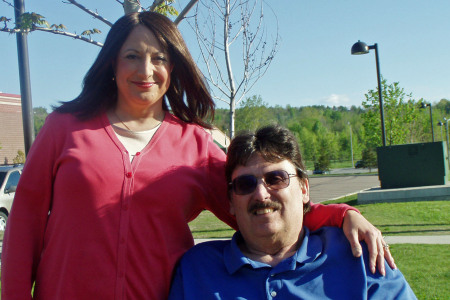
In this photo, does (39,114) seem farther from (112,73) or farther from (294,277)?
(294,277)

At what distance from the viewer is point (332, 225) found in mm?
2467

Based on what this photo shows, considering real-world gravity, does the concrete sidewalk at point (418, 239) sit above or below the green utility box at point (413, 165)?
below

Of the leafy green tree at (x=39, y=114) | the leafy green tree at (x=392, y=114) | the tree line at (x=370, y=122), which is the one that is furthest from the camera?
the leafy green tree at (x=392, y=114)

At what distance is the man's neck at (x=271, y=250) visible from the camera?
7.79 feet

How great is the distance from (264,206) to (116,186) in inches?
29.4

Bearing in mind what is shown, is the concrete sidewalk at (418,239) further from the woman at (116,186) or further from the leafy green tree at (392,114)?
the leafy green tree at (392,114)

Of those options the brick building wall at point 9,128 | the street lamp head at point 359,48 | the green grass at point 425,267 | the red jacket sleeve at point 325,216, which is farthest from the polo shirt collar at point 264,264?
the brick building wall at point 9,128

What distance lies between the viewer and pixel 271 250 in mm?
2398

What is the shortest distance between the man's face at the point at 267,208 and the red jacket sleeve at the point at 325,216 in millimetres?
169

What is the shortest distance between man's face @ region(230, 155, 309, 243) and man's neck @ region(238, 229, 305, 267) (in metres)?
0.02

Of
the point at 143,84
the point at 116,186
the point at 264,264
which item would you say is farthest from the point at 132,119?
the point at 264,264

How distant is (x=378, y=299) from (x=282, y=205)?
0.62 m

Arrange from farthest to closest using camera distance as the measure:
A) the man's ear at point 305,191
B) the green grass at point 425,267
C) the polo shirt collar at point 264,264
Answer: the green grass at point 425,267, the man's ear at point 305,191, the polo shirt collar at point 264,264

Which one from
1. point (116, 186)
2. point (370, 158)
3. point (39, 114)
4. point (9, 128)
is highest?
point (39, 114)
